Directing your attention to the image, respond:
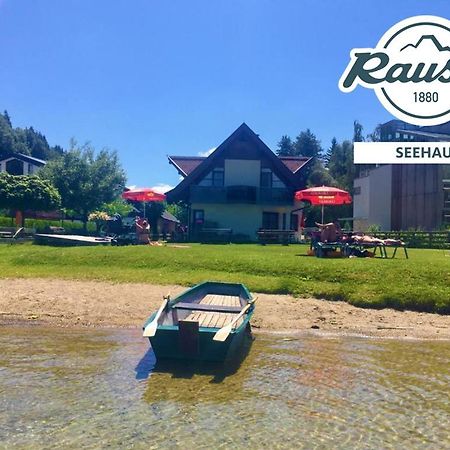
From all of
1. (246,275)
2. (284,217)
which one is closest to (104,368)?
(246,275)

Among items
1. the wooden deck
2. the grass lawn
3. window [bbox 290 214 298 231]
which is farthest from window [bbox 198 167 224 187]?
the wooden deck

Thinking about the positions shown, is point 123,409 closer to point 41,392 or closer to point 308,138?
point 41,392

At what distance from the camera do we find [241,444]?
5910mm

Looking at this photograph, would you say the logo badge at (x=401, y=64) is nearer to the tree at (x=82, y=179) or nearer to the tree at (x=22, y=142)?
the tree at (x=82, y=179)

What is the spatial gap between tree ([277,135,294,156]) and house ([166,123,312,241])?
73.2 meters

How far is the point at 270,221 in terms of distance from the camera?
39281 mm

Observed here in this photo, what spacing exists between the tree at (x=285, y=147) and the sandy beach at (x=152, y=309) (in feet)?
323

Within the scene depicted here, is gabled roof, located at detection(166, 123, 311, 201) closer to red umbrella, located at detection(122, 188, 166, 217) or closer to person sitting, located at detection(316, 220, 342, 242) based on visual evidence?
red umbrella, located at detection(122, 188, 166, 217)

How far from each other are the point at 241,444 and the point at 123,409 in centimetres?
175

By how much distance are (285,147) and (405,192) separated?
234 feet

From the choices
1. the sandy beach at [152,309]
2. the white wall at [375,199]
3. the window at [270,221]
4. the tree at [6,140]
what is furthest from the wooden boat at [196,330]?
the tree at [6,140]

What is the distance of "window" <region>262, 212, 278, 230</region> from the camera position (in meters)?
39.1

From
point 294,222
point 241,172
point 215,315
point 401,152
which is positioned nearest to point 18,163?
point 241,172

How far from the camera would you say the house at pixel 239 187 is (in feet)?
122
